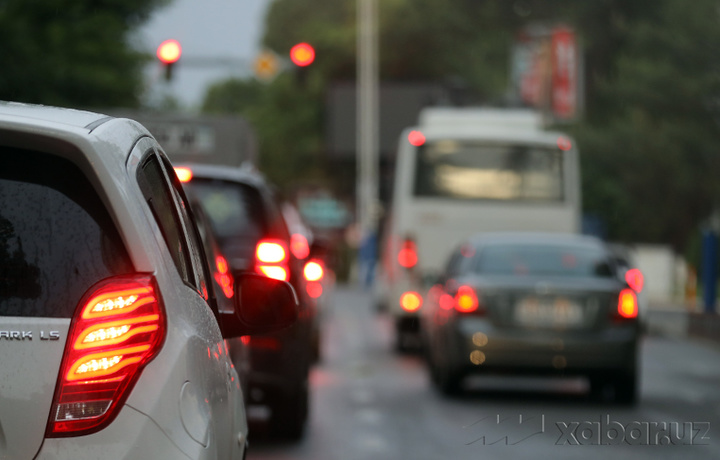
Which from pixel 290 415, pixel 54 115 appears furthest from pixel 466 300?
pixel 54 115

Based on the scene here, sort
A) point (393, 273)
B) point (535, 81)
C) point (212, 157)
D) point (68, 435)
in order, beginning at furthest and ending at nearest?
point (535, 81) < point (393, 273) < point (212, 157) < point (68, 435)

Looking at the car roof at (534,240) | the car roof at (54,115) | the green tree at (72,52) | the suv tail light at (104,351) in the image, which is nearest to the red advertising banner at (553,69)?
the green tree at (72,52)

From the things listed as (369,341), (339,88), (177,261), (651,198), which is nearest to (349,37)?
(339,88)

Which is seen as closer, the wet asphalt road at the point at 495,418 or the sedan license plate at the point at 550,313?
the wet asphalt road at the point at 495,418

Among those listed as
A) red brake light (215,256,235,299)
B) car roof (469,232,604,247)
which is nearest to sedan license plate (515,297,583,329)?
car roof (469,232,604,247)

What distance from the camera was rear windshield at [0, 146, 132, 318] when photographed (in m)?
3.40

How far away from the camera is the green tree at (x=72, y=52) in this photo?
27.0 meters

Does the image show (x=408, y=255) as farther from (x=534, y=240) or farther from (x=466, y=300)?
(x=466, y=300)

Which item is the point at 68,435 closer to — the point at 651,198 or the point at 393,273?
the point at 393,273

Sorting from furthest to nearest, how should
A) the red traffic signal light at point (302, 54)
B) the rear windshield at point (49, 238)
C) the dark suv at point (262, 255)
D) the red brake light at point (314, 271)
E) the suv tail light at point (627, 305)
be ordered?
the red traffic signal light at point (302, 54)
the red brake light at point (314, 271)
the suv tail light at point (627, 305)
the dark suv at point (262, 255)
the rear windshield at point (49, 238)

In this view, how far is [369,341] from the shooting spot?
22.5m

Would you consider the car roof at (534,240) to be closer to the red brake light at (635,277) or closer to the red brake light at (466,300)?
the red brake light at (466,300)

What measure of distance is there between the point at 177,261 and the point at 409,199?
17.8 metres

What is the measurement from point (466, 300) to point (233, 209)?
11.9 feet
